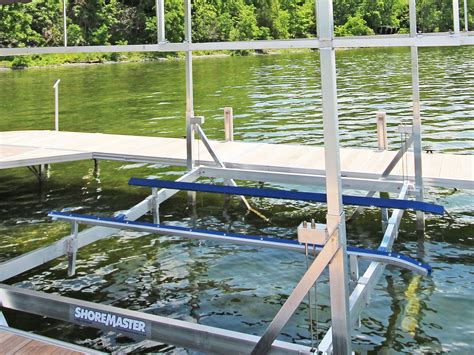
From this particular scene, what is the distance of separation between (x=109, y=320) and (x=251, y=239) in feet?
4.64

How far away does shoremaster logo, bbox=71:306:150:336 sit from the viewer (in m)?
4.18

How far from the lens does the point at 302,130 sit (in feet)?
51.6

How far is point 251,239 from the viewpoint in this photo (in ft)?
16.9

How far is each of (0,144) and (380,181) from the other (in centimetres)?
691

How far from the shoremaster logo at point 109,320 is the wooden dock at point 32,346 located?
0.30 meters

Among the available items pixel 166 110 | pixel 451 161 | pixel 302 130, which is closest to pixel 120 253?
pixel 451 161

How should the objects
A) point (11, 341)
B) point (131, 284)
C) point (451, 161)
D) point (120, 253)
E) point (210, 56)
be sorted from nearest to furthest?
point (11, 341) < point (131, 284) < point (120, 253) < point (451, 161) < point (210, 56)

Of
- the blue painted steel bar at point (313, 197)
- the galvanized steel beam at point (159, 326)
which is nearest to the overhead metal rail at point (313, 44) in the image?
the blue painted steel bar at point (313, 197)

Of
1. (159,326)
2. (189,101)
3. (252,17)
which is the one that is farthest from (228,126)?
(159,326)

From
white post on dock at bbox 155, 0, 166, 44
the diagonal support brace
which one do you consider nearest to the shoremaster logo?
the diagonal support brace

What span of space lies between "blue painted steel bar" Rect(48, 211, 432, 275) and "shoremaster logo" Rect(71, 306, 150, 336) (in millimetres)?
1216

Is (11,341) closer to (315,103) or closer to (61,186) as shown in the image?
(61,186)

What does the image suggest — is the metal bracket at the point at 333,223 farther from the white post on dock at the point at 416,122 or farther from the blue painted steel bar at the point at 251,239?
the white post on dock at the point at 416,122

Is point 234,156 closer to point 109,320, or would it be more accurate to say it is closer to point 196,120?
point 196,120
